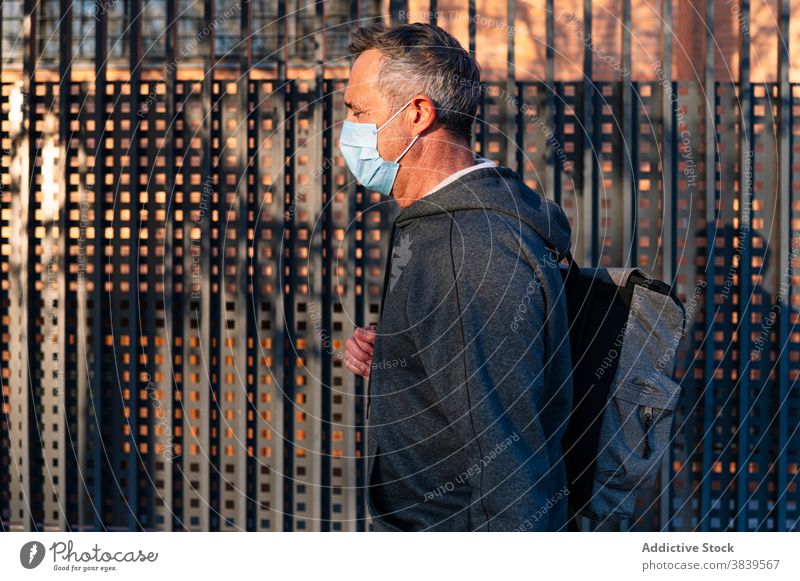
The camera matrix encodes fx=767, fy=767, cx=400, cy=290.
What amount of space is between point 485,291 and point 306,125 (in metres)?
1.94

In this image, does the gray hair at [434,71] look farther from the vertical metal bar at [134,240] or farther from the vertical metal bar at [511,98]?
the vertical metal bar at [134,240]

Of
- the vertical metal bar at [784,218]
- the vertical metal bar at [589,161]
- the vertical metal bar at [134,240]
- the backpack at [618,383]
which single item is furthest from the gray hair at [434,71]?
the vertical metal bar at [784,218]

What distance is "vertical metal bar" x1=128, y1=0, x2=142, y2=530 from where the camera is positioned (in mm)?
2938

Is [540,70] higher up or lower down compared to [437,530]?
higher up

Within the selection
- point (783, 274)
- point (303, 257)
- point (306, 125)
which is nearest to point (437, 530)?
point (303, 257)

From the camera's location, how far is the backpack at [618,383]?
1359 mm

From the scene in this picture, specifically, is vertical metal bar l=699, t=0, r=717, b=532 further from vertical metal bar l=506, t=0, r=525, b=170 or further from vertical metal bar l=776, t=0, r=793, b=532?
vertical metal bar l=506, t=0, r=525, b=170

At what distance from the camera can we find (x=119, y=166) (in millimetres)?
2971

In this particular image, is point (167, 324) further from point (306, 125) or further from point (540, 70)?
point (540, 70)

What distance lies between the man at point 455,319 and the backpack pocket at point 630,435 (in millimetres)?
109

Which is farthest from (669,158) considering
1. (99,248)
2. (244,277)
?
(99,248)

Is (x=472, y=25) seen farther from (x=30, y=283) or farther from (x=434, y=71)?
(x=30, y=283)

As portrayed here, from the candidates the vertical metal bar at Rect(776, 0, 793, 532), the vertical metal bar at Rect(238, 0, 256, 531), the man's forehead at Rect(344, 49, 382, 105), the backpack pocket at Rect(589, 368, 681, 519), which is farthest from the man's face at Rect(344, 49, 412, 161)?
the vertical metal bar at Rect(776, 0, 793, 532)

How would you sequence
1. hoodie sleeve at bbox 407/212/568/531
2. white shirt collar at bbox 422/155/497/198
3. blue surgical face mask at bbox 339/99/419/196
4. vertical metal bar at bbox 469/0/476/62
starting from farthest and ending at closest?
vertical metal bar at bbox 469/0/476/62 → blue surgical face mask at bbox 339/99/419/196 → white shirt collar at bbox 422/155/497/198 → hoodie sleeve at bbox 407/212/568/531
